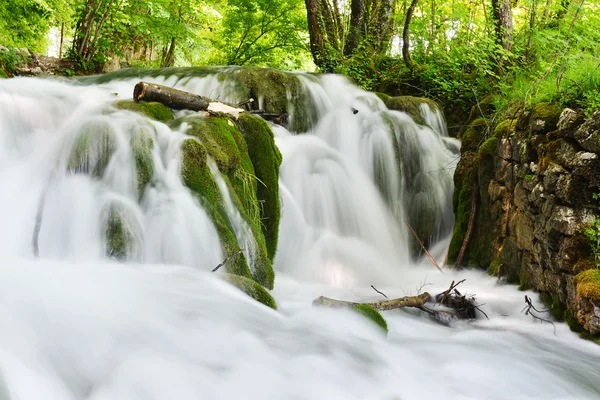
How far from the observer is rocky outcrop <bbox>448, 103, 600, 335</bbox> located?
4199 millimetres

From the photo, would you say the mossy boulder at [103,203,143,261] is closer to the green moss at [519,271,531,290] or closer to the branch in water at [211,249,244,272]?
the branch in water at [211,249,244,272]

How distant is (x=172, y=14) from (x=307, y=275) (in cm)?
947

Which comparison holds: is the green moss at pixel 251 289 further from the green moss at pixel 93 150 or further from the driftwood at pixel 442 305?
the green moss at pixel 93 150

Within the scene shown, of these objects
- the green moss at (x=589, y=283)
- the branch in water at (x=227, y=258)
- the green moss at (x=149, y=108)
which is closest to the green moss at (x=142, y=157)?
the green moss at (x=149, y=108)

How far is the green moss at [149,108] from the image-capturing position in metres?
5.32

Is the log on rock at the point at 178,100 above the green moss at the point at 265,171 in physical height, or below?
above

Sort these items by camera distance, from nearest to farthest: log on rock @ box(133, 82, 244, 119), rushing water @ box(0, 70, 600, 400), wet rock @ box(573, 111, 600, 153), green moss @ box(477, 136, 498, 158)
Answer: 1. rushing water @ box(0, 70, 600, 400)
2. wet rock @ box(573, 111, 600, 153)
3. log on rock @ box(133, 82, 244, 119)
4. green moss @ box(477, 136, 498, 158)

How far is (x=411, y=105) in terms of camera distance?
8.53 meters

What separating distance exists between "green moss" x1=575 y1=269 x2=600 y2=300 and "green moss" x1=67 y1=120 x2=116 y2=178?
13.4 ft

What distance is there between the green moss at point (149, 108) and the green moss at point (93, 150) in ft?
2.41

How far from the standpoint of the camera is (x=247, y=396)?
7.81 ft

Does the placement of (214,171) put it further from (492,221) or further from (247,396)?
(492,221)

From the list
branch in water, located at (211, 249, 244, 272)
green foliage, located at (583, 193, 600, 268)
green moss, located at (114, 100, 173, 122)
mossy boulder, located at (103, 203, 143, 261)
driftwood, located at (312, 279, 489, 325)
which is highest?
green moss, located at (114, 100, 173, 122)

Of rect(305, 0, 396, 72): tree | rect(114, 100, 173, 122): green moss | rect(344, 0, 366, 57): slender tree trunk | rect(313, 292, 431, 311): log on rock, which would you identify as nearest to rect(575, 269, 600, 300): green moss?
rect(313, 292, 431, 311): log on rock
